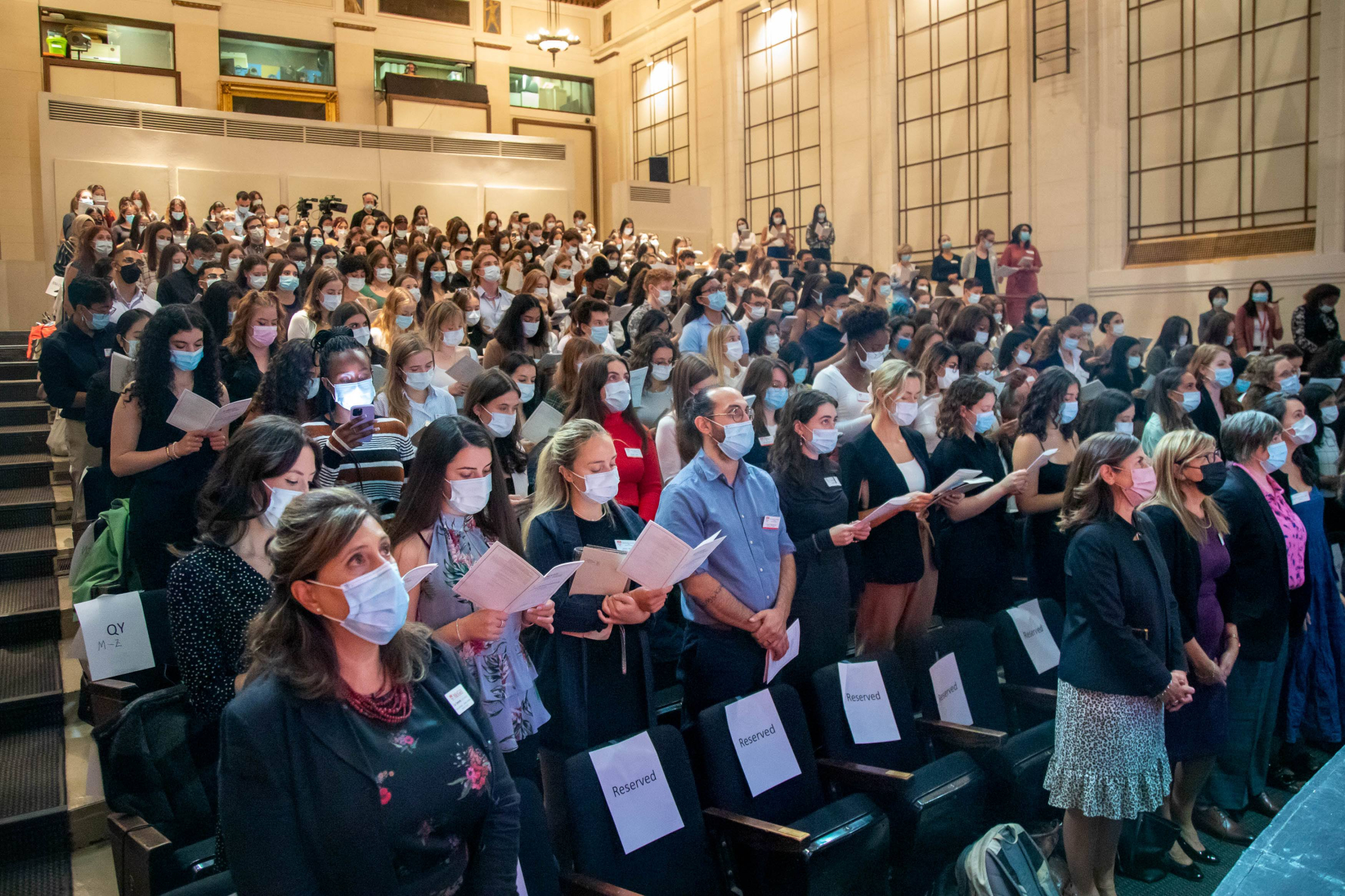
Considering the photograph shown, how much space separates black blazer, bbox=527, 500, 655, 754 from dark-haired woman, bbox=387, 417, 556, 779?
0.50 ft

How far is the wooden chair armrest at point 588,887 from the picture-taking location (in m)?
2.41

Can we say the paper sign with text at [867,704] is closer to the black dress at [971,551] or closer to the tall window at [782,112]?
the black dress at [971,551]

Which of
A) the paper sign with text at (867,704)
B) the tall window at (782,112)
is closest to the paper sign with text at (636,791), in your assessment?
the paper sign with text at (867,704)

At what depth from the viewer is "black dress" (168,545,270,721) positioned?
245 centimetres

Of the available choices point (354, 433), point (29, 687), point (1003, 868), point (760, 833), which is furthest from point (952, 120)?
point (1003, 868)

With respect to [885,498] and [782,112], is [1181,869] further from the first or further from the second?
[782,112]

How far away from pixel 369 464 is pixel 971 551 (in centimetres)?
264

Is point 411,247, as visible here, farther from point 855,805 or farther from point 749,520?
point 855,805

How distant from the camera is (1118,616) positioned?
10.8 ft

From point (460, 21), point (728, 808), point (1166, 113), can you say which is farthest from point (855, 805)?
point (460, 21)

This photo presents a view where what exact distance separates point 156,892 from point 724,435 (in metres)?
2.20

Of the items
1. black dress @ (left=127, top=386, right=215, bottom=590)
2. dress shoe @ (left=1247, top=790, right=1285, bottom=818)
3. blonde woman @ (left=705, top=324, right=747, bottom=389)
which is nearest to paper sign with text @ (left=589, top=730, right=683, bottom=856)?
black dress @ (left=127, top=386, right=215, bottom=590)

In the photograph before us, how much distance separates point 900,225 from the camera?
1588 cm

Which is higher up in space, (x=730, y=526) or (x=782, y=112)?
(x=782, y=112)
